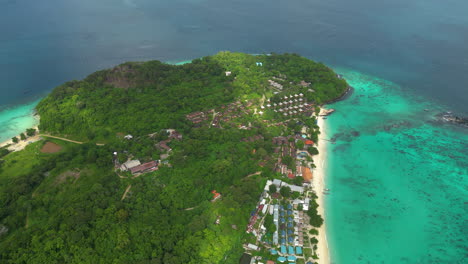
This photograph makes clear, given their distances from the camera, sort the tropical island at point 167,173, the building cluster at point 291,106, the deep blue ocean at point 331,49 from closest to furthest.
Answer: the tropical island at point 167,173 → the deep blue ocean at point 331,49 → the building cluster at point 291,106

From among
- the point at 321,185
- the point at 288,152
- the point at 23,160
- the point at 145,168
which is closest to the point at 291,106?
the point at 288,152

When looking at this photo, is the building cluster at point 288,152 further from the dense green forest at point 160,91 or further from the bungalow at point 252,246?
the dense green forest at point 160,91

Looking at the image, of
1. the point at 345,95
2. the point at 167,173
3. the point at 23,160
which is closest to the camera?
the point at 167,173

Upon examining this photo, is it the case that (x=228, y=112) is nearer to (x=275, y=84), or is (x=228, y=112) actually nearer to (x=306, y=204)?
(x=275, y=84)

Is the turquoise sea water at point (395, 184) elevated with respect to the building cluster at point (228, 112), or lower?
lower

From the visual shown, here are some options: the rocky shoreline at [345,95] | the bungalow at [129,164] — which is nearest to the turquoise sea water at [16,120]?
the bungalow at [129,164]

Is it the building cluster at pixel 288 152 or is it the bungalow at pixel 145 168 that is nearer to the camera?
the bungalow at pixel 145 168

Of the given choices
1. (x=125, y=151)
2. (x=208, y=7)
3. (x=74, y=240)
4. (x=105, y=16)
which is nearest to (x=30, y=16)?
(x=105, y=16)
